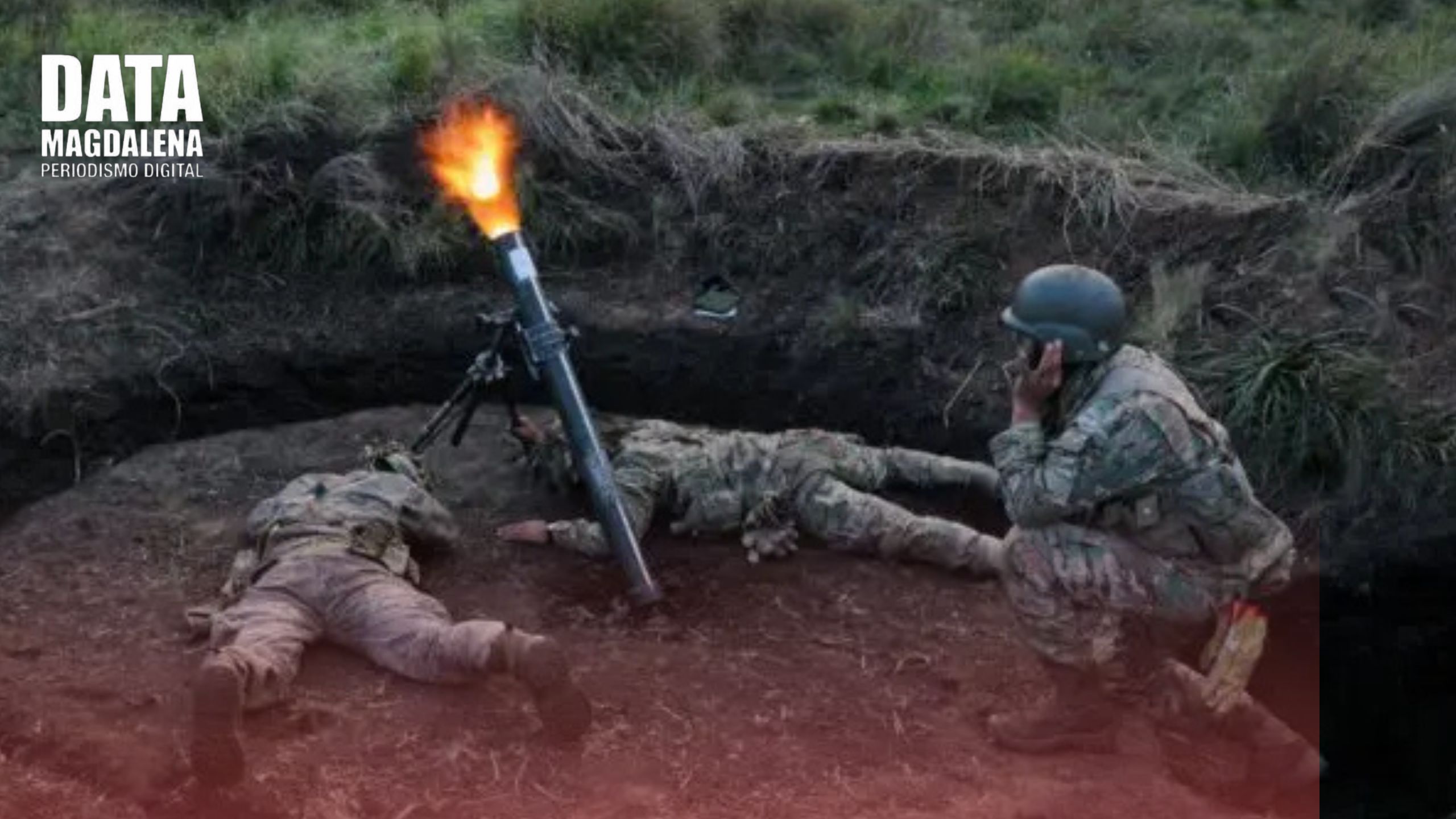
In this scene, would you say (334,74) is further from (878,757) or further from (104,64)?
(878,757)

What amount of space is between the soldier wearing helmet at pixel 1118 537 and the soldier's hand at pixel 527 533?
1954 millimetres

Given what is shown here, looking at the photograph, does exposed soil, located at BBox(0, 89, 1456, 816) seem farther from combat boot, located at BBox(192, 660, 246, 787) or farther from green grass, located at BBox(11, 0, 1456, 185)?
green grass, located at BBox(11, 0, 1456, 185)

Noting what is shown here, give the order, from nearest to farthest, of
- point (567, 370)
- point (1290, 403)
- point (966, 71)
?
point (567, 370) < point (1290, 403) < point (966, 71)

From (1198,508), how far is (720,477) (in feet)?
6.83

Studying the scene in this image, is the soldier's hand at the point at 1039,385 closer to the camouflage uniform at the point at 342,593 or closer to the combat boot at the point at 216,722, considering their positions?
the camouflage uniform at the point at 342,593

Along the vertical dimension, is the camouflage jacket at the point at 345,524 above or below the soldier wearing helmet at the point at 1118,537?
below

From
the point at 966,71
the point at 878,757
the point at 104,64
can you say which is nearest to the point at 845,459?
the point at 878,757

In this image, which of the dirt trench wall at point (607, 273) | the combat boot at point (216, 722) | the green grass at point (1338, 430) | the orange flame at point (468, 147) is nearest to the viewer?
the combat boot at point (216, 722)

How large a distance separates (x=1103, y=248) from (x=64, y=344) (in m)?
4.54

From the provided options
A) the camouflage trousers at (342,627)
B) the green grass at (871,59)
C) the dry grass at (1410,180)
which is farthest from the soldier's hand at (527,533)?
the dry grass at (1410,180)

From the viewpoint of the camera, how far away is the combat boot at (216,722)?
530 centimetres

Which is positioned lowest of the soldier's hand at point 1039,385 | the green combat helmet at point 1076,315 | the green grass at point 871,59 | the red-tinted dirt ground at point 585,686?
the red-tinted dirt ground at point 585,686

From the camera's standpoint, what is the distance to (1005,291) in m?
8.36

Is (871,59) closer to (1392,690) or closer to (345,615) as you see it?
(1392,690)
